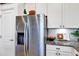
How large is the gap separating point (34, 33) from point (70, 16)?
71 cm

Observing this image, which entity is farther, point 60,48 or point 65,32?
point 65,32

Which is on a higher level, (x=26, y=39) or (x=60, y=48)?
(x=26, y=39)

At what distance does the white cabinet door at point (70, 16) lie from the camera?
256cm

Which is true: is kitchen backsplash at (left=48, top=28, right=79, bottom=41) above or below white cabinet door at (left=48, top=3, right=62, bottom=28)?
below

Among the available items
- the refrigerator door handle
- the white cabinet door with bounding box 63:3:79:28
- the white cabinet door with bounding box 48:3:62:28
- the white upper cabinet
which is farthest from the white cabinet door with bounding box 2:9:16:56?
the white cabinet door with bounding box 63:3:79:28

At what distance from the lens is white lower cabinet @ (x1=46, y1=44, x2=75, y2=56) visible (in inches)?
88.5

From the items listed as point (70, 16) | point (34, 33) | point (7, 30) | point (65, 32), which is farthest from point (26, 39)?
point (70, 16)

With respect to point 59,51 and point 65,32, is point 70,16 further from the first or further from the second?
point 59,51

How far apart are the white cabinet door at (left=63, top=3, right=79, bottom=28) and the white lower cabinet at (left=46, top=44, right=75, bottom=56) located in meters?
0.49

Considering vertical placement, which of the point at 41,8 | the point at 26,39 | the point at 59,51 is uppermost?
the point at 41,8

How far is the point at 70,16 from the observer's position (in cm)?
273

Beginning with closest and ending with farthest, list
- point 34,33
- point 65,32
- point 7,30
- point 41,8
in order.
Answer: point 7,30, point 41,8, point 34,33, point 65,32

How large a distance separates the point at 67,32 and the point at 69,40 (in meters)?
0.20

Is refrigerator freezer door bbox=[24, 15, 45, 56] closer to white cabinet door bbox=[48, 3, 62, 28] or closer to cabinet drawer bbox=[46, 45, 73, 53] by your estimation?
cabinet drawer bbox=[46, 45, 73, 53]
